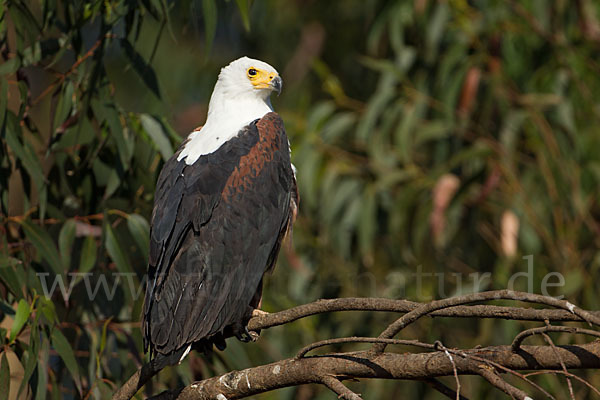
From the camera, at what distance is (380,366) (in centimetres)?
228

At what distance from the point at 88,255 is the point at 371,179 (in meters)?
2.73

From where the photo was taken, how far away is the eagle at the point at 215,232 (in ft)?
9.82

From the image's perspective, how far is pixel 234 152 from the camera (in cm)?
334

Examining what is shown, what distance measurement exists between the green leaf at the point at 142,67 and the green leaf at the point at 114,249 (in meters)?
0.71

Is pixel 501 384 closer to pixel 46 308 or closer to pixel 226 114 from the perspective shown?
pixel 46 308

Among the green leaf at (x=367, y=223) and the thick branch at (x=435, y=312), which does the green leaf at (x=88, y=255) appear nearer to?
the thick branch at (x=435, y=312)

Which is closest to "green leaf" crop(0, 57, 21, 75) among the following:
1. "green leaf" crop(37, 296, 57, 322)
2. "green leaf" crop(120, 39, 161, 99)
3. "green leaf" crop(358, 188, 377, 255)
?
"green leaf" crop(120, 39, 161, 99)

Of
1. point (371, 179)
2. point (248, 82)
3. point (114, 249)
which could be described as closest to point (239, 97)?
point (248, 82)

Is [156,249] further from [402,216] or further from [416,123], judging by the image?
[416,123]

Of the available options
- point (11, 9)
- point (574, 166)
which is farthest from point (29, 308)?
point (574, 166)

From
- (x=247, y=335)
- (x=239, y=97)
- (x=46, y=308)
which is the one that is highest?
(x=239, y=97)

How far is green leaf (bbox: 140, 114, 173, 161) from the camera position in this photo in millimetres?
3445

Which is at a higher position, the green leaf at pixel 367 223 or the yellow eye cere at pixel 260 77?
the yellow eye cere at pixel 260 77

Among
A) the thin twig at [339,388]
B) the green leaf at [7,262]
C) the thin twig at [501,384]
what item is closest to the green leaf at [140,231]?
the green leaf at [7,262]
